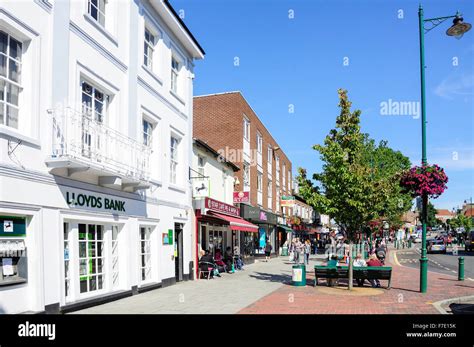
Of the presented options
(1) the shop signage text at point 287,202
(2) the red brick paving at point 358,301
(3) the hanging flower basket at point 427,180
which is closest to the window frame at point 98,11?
(2) the red brick paving at point 358,301

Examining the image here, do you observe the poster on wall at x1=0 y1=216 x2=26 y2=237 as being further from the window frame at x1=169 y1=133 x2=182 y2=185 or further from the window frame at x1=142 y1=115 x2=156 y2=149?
the window frame at x1=169 y1=133 x2=182 y2=185

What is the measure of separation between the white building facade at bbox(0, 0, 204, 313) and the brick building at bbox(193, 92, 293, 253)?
11891 mm

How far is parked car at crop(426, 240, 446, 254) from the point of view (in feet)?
139

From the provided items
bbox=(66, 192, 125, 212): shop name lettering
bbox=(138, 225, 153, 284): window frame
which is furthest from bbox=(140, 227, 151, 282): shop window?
bbox=(66, 192, 125, 212): shop name lettering

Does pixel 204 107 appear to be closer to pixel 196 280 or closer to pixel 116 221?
pixel 196 280

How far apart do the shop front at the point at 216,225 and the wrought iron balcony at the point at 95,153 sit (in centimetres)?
631

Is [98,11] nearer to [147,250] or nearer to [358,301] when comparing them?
[147,250]

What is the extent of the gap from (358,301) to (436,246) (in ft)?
112

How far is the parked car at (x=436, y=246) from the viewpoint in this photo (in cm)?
4228

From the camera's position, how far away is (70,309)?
33.1 feet

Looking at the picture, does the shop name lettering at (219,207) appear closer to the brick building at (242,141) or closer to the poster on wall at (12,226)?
the brick building at (242,141)

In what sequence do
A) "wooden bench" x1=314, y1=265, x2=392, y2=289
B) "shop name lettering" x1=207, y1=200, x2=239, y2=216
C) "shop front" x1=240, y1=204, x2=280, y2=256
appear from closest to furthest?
1. "wooden bench" x1=314, y1=265, x2=392, y2=289
2. "shop name lettering" x1=207, y1=200, x2=239, y2=216
3. "shop front" x1=240, y1=204, x2=280, y2=256

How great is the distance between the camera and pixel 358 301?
1215cm

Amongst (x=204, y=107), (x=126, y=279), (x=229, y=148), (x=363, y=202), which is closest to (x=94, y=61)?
(x=126, y=279)
